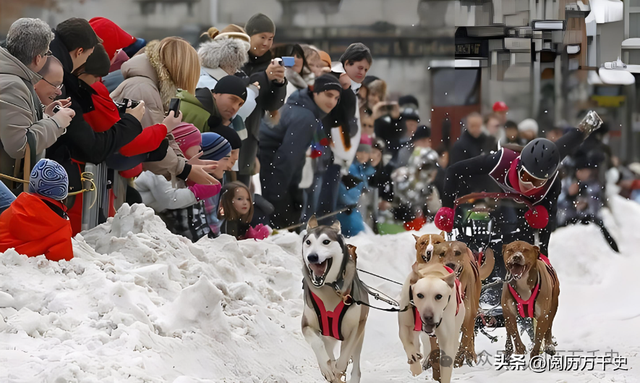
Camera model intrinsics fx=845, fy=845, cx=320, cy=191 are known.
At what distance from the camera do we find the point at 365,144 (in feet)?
30.1

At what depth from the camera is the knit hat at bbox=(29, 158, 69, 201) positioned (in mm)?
4781

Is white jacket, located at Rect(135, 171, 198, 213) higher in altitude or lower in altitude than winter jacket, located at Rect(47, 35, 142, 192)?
lower

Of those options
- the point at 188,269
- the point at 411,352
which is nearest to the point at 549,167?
the point at 411,352

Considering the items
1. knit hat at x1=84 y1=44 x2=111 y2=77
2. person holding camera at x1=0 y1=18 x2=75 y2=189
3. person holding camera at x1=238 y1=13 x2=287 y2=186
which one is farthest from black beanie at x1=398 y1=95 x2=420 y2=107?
person holding camera at x1=0 y1=18 x2=75 y2=189

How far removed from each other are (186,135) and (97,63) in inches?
42.4

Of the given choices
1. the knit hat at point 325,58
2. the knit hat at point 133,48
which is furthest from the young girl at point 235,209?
the knit hat at point 325,58

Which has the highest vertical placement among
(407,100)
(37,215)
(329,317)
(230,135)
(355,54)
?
(355,54)

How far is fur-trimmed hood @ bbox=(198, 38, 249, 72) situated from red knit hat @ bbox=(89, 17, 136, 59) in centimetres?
113

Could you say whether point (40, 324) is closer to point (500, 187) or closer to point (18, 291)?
point (18, 291)

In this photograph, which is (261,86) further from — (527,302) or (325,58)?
(527,302)

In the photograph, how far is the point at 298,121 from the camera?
8.52 m

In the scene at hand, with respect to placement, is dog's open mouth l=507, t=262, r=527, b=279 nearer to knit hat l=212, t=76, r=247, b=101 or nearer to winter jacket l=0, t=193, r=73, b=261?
knit hat l=212, t=76, r=247, b=101

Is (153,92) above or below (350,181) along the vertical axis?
above

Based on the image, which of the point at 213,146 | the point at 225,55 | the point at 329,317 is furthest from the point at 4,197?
the point at 225,55
